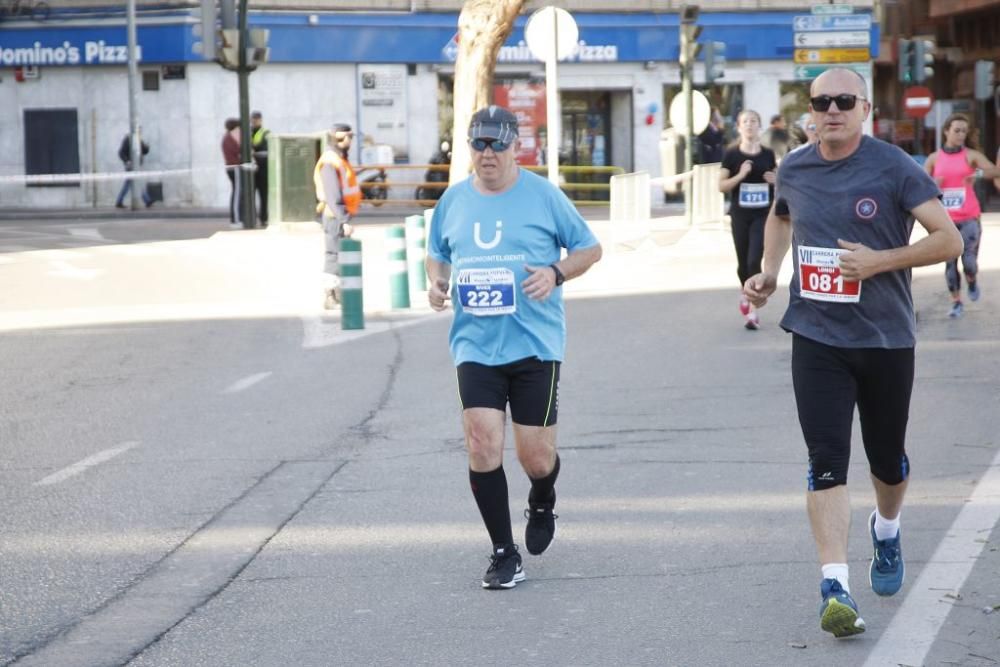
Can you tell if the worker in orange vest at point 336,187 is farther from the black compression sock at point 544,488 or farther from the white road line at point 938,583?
the black compression sock at point 544,488

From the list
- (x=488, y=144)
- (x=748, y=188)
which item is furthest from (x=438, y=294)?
(x=748, y=188)

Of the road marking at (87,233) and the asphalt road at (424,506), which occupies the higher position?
the road marking at (87,233)

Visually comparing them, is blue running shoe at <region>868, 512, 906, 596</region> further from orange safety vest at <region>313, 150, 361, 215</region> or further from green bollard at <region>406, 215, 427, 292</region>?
green bollard at <region>406, 215, 427, 292</region>

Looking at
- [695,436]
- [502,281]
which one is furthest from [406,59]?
[502,281]

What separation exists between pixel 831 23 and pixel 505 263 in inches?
1069

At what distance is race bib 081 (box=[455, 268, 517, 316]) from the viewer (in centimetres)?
654

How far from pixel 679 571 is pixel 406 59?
36.1 metres

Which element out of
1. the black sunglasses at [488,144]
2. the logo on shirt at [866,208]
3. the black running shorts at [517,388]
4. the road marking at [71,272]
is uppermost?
the black sunglasses at [488,144]

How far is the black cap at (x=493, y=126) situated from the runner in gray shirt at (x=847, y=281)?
120 centimetres

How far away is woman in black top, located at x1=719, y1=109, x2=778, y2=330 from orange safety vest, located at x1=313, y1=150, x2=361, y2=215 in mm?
3681

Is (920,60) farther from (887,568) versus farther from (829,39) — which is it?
(887,568)

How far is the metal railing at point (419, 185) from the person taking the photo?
38.5 m

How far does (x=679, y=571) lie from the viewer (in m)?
6.59

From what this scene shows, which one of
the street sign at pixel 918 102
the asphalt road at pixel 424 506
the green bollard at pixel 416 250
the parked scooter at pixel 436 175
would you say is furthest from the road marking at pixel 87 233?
the street sign at pixel 918 102
